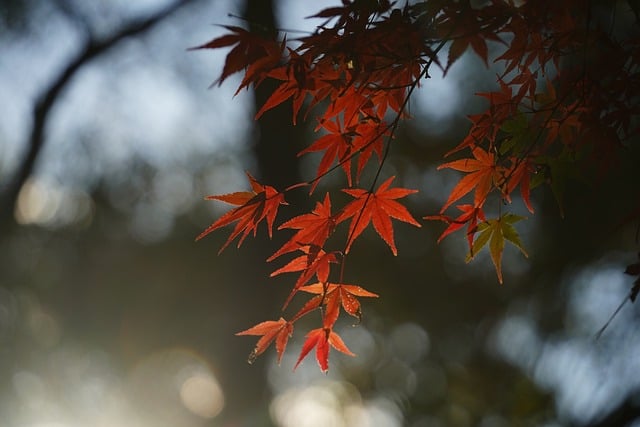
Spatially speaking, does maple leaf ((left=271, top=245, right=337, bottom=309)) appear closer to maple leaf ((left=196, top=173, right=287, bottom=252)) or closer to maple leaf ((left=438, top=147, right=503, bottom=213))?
maple leaf ((left=196, top=173, right=287, bottom=252))

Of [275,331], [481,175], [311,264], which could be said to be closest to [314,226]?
[311,264]

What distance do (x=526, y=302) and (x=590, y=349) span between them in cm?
95

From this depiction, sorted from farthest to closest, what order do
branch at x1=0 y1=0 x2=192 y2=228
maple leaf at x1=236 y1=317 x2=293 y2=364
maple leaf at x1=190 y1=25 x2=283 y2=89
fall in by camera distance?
branch at x1=0 y1=0 x2=192 y2=228
maple leaf at x1=236 y1=317 x2=293 y2=364
maple leaf at x1=190 y1=25 x2=283 y2=89

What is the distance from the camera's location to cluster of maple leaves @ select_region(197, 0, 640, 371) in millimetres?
853

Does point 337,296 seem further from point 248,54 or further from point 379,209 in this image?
point 248,54

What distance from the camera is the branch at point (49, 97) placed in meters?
3.82

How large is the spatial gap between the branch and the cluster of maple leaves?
11.1ft

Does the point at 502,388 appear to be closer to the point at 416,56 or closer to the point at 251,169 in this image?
the point at 251,169

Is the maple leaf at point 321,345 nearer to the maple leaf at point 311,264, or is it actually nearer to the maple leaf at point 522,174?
the maple leaf at point 311,264

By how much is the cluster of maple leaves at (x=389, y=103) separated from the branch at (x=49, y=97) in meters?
3.37

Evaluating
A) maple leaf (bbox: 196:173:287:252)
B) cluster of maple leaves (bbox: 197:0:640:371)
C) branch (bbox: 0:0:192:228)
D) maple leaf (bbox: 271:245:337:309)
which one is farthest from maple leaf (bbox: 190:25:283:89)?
branch (bbox: 0:0:192:228)

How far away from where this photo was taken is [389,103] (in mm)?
1026

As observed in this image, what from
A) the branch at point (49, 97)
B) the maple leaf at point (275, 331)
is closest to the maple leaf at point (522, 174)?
the maple leaf at point (275, 331)

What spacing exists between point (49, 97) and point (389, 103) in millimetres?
3416
